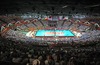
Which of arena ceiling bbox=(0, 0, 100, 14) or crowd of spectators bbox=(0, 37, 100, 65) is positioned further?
arena ceiling bbox=(0, 0, 100, 14)

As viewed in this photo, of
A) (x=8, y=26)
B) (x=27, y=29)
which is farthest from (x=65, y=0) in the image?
(x=27, y=29)

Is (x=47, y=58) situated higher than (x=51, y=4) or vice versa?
(x=51, y=4)

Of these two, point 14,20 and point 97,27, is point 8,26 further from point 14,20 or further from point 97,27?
point 97,27

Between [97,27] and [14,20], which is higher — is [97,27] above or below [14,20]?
below

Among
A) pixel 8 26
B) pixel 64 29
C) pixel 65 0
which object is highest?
pixel 65 0

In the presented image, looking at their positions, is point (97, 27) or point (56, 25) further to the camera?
point (56, 25)

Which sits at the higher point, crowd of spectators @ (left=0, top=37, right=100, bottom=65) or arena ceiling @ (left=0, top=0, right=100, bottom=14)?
arena ceiling @ (left=0, top=0, right=100, bottom=14)

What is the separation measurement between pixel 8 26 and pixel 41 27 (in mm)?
9065

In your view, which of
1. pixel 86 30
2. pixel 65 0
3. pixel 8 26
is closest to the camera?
pixel 65 0

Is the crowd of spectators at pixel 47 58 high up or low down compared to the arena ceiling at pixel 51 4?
down

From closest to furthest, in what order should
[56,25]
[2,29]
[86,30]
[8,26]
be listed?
[2,29], [8,26], [86,30], [56,25]

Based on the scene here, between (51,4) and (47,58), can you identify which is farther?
(51,4)

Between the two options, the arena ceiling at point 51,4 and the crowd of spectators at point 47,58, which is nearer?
the crowd of spectators at point 47,58

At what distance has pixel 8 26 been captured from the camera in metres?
39.9
